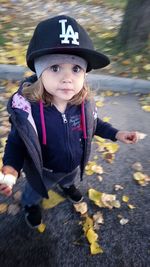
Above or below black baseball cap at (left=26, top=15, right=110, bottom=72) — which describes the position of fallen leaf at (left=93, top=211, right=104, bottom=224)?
below

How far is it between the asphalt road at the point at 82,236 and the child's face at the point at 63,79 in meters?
1.21

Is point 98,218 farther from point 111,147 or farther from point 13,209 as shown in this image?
point 111,147

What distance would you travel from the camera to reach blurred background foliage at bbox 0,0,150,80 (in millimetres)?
4461

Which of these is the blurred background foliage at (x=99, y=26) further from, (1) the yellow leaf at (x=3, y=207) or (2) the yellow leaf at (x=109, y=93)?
(1) the yellow leaf at (x=3, y=207)

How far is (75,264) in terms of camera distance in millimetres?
2383

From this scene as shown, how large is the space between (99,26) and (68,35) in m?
4.00

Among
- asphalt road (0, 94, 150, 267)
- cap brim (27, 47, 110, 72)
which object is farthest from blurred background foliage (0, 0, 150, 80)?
cap brim (27, 47, 110, 72)

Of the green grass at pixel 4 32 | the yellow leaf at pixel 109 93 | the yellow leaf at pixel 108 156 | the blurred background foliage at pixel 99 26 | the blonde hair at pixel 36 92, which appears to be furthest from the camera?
the green grass at pixel 4 32

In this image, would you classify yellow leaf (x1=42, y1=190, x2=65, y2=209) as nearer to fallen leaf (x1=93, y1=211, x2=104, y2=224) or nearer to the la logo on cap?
fallen leaf (x1=93, y1=211, x2=104, y2=224)

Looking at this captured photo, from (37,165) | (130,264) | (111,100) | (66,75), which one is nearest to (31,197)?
(37,165)

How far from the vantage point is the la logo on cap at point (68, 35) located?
5.54 feet

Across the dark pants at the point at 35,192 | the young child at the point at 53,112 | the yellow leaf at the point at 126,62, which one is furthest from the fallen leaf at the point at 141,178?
the yellow leaf at the point at 126,62

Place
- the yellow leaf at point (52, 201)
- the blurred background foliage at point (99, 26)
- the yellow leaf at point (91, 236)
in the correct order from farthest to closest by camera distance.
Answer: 1. the blurred background foliage at point (99, 26)
2. the yellow leaf at point (52, 201)
3. the yellow leaf at point (91, 236)

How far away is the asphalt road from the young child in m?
0.35
